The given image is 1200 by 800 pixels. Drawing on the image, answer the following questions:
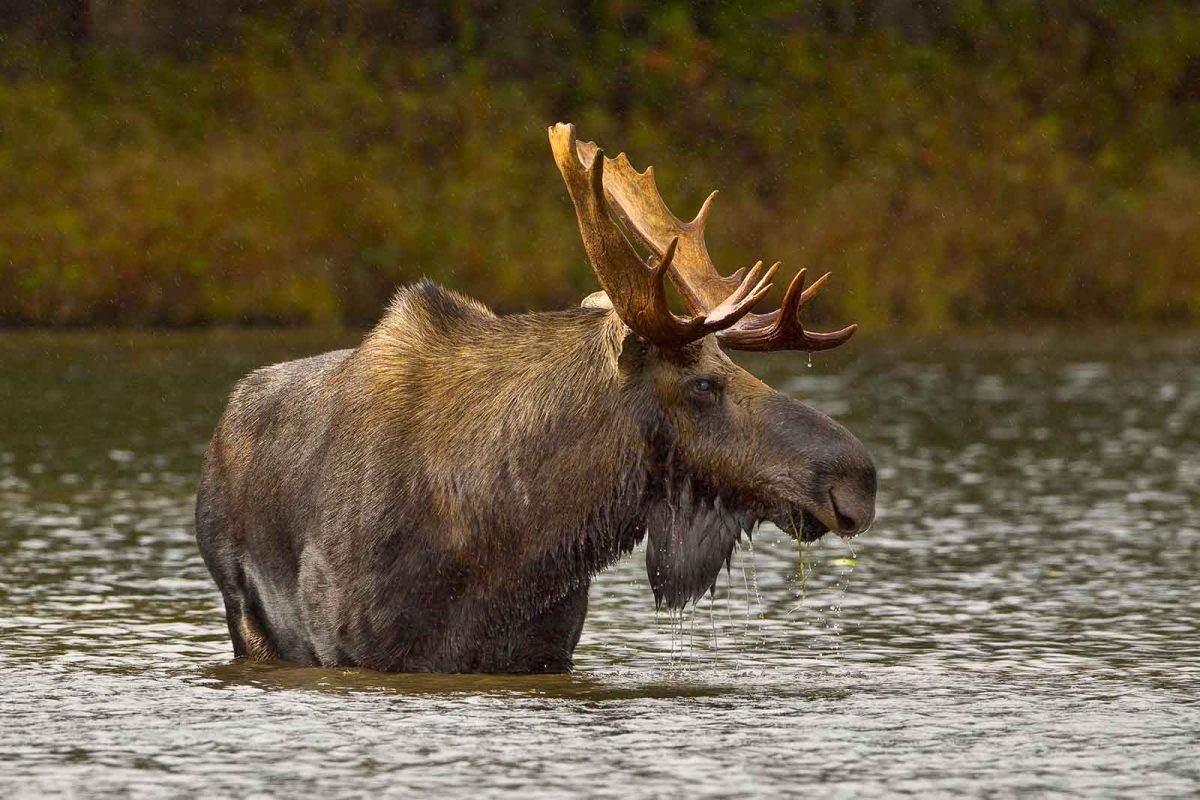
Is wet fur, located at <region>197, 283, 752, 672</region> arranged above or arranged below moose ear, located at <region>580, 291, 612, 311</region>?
below

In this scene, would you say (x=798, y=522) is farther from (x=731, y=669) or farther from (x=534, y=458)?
(x=731, y=669)

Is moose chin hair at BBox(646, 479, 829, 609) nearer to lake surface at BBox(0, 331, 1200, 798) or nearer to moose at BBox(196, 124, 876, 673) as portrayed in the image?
moose at BBox(196, 124, 876, 673)

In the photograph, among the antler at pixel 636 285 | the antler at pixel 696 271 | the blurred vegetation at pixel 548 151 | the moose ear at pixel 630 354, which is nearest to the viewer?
the antler at pixel 636 285

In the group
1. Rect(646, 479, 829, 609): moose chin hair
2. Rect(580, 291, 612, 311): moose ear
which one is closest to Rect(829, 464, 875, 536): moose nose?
Rect(646, 479, 829, 609): moose chin hair

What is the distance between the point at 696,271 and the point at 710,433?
1.06 m

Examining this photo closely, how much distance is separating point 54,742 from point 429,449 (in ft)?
5.58

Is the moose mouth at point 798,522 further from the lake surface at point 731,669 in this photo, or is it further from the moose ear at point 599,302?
the moose ear at point 599,302

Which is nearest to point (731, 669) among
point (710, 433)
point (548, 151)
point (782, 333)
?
point (710, 433)

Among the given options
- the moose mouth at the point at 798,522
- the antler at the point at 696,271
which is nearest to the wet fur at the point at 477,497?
the moose mouth at the point at 798,522

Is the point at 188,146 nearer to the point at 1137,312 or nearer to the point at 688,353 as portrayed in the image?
the point at 1137,312

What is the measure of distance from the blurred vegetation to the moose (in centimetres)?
2462

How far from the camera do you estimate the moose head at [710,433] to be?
8.41 m

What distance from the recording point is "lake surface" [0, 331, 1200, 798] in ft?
24.7

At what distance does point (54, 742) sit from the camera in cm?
800
